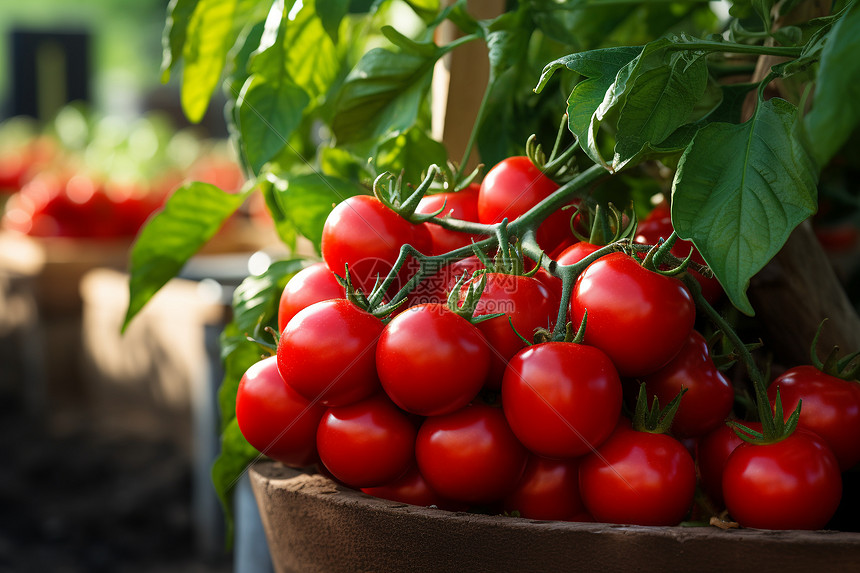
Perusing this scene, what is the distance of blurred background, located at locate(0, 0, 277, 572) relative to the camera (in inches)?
55.8

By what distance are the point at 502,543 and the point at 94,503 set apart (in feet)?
4.63

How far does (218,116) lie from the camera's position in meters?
6.32

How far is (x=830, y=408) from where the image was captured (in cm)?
48

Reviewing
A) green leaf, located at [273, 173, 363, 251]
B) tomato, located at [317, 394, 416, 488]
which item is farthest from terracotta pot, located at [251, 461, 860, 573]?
green leaf, located at [273, 173, 363, 251]

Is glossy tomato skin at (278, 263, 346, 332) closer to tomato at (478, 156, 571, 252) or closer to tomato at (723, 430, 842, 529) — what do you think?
tomato at (478, 156, 571, 252)

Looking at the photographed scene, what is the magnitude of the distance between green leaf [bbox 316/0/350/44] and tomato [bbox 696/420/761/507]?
38cm

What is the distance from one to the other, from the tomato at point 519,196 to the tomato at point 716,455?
17 centimetres

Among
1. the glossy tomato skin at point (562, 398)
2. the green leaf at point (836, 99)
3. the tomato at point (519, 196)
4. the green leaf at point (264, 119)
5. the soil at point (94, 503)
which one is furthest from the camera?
the soil at point (94, 503)

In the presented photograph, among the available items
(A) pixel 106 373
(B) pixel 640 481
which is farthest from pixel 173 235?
(A) pixel 106 373

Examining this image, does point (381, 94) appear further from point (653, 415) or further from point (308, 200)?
point (653, 415)

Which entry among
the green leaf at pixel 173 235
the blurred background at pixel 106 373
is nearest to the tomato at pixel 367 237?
the green leaf at pixel 173 235

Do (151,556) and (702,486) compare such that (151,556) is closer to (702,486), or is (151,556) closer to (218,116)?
(702,486)

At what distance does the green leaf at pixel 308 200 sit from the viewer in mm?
648

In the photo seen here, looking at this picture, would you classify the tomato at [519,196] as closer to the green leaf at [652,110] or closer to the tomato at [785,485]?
the green leaf at [652,110]
